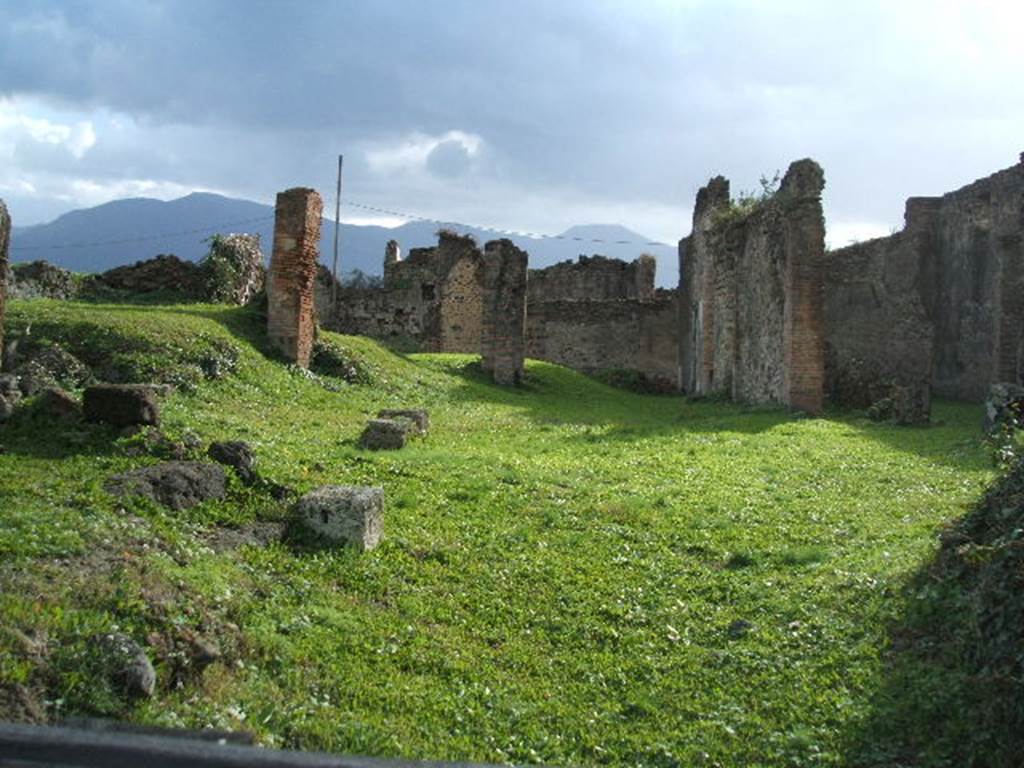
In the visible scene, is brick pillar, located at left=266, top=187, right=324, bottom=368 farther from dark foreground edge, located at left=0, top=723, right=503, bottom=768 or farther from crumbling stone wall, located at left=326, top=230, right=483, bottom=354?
crumbling stone wall, located at left=326, top=230, right=483, bottom=354

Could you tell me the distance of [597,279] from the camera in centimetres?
4447

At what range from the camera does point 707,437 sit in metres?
16.5

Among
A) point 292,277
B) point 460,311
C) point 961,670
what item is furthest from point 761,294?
point 961,670

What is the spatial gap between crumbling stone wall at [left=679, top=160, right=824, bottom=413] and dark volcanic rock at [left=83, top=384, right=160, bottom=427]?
575 inches

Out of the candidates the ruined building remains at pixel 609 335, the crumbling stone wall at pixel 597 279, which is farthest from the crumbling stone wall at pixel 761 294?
the crumbling stone wall at pixel 597 279

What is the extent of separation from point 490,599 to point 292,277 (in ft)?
46.0

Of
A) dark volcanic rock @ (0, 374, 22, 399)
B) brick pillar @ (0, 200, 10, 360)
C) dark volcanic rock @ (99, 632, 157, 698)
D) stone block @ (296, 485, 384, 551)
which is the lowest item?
dark volcanic rock @ (99, 632, 157, 698)

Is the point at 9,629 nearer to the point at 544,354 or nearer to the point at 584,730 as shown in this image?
the point at 584,730

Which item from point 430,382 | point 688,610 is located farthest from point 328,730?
point 430,382

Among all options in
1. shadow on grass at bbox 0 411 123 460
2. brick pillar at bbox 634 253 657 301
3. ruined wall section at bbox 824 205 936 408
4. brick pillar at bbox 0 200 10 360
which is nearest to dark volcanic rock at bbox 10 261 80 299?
brick pillar at bbox 0 200 10 360

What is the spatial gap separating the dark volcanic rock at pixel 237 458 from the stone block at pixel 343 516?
0.87m

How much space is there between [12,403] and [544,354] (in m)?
27.9

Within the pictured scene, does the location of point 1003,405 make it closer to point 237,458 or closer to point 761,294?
point 761,294

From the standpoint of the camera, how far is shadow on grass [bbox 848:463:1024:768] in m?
4.87
